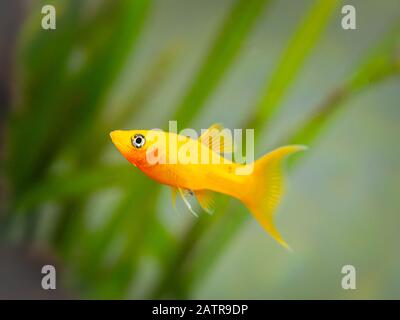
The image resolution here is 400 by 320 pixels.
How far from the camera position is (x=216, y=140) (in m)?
1.07

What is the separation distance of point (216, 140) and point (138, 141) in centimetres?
14

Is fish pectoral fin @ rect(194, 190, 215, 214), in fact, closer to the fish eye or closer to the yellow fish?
the yellow fish

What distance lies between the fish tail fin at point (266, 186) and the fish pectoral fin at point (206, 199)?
2.4 inches

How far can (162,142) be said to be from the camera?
1031mm

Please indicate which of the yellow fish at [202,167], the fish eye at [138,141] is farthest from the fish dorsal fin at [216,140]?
the fish eye at [138,141]

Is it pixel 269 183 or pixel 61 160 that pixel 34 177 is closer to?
pixel 61 160

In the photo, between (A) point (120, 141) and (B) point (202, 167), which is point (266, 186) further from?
(A) point (120, 141)

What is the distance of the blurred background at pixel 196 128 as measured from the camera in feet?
3.90

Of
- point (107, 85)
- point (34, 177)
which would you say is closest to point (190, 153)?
point (107, 85)

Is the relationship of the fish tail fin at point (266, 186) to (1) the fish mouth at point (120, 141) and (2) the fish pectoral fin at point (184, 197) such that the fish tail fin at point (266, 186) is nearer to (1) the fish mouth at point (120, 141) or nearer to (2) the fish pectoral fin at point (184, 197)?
(2) the fish pectoral fin at point (184, 197)

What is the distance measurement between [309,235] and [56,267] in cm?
53

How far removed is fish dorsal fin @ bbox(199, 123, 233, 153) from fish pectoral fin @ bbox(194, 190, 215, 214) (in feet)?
0.26

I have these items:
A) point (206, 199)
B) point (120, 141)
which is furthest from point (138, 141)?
point (206, 199)

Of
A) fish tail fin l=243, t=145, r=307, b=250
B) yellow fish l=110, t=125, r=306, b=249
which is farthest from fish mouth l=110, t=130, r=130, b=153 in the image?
fish tail fin l=243, t=145, r=307, b=250
